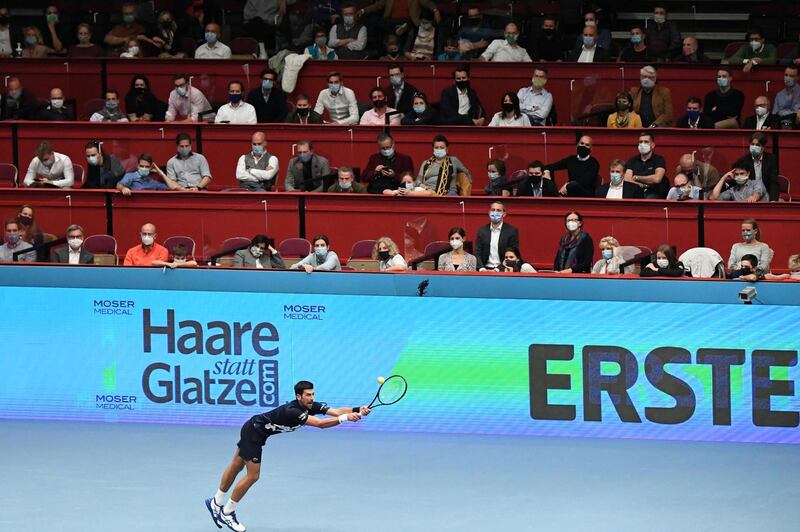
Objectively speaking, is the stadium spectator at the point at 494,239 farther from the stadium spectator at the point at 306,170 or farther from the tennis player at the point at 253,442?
the tennis player at the point at 253,442

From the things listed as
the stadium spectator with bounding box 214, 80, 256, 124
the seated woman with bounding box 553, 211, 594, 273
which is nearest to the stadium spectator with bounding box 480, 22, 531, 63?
the stadium spectator with bounding box 214, 80, 256, 124

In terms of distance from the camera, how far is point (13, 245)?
19219 millimetres

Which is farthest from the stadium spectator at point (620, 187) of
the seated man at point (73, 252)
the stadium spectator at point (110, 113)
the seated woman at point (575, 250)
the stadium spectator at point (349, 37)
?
the stadium spectator at point (110, 113)

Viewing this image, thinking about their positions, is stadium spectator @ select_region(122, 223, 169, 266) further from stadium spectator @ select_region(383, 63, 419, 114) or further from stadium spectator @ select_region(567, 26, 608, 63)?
stadium spectator @ select_region(567, 26, 608, 63)

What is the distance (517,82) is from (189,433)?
30.5 ft

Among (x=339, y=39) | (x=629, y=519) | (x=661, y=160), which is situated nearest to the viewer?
(x=629, y=519)

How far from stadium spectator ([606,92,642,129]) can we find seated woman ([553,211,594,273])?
3.66 meters

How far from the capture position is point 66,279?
17.5 m

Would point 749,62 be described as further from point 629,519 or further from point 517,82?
point 629,519

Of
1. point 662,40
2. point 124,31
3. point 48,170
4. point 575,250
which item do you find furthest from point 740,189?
point 124,31

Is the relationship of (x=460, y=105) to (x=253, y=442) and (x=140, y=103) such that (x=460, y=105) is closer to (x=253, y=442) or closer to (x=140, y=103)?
(x=140, y=103)

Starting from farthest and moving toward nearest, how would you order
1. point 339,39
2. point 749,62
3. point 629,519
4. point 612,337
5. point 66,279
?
1. point 339,39
2. point 749,62
3. point 66,279
4. point 612,337
5. point 629,519

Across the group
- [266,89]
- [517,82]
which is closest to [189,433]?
[266,89]

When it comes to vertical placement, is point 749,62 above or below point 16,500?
above
